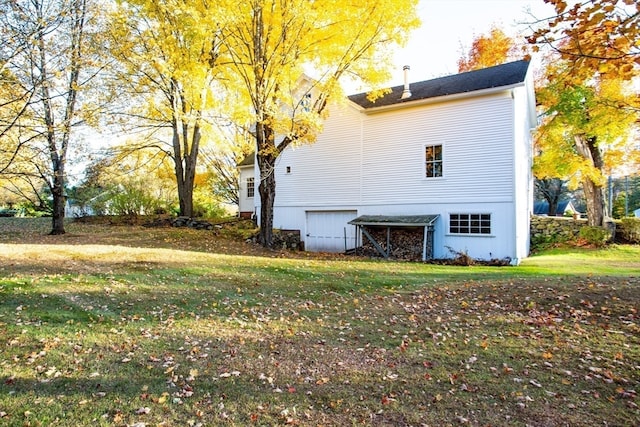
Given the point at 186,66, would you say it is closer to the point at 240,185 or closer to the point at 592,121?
the point at 240,185

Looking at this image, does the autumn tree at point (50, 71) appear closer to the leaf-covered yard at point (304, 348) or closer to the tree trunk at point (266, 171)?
the leaf-covered yard at point (304, 348)

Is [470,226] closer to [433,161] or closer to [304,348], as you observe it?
[433,161]

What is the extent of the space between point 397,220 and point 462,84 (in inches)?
222

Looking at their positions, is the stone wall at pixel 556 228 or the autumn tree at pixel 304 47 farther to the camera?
the stone wall at pixel 556 228

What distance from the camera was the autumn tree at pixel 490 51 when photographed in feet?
80.3

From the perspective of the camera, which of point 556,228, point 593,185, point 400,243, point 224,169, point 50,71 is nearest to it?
point 50,71

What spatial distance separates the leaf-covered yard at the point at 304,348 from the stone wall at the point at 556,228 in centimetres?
921

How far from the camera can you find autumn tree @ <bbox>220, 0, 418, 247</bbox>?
12.0 meters

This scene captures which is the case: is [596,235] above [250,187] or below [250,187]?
below

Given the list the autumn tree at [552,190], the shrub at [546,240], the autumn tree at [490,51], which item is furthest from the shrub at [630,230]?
the autumn tree at [552,190]

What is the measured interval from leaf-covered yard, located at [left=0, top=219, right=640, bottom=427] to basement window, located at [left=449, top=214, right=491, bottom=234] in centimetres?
511

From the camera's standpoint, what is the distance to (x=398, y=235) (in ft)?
48.6

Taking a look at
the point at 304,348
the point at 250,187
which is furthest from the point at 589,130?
the point at 250,187

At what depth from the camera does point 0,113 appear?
9.55 metres
